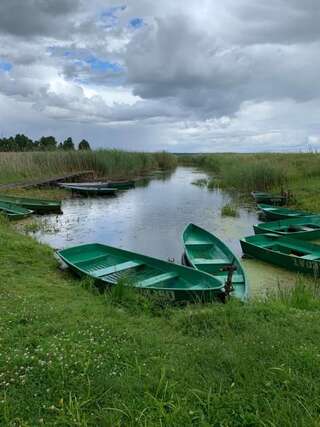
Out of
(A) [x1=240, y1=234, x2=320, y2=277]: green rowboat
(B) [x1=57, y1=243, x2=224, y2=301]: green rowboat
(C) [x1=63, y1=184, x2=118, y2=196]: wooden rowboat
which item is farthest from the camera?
(C) [x1=63, y1=184, x2=118, y2=196]: wooden rowboat

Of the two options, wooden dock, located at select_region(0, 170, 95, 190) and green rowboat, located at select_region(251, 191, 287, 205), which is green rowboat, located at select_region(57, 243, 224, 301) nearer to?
green rowboat, located at select_region(251, 191, 287, 205)

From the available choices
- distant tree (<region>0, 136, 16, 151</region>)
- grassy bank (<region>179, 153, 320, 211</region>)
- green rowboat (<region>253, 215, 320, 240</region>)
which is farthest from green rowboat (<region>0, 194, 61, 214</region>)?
distant tree (<region>0, 136, 16, 151</region>)

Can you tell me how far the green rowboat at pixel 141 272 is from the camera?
5145mm

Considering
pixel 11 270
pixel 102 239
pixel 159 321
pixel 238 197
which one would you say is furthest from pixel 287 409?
pixel 238 197

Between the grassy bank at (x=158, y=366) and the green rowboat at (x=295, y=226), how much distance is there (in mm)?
6037

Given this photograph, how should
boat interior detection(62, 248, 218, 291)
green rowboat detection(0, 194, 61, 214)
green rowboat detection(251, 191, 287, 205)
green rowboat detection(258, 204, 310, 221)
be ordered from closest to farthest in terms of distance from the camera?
1. boat interior detection(62, 248, 218, 291)
2. green rowboat detection(258, 204, 310, 221)
3. green rowboat detection(0, 194, 61, 214)
4. green rowboat detection(251, 191, 287, 205)

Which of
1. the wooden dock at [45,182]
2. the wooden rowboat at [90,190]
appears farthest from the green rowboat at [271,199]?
the wooden dock at [45,182]

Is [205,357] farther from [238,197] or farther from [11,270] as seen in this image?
[238,197]

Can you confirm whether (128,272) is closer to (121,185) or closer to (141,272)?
(141,272)

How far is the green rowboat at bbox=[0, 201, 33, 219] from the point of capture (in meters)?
12.2

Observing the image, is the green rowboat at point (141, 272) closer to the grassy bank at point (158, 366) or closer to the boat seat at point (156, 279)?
the boat seat at point (156, 279)

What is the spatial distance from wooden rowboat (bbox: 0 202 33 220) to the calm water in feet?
2.03

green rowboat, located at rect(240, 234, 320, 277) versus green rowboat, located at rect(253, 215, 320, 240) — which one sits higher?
green rowboat, located at rect(253, 215, 320, 240)

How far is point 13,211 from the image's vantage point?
12.7 m
